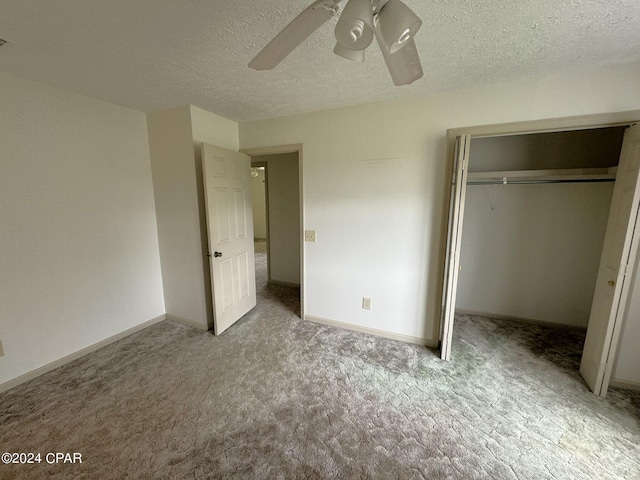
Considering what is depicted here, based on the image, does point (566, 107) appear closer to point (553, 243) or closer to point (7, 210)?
point (553, 243)

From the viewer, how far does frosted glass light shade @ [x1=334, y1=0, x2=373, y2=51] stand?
2.69 feet

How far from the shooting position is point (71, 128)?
7.02ft

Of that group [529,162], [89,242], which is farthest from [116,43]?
[529,162]

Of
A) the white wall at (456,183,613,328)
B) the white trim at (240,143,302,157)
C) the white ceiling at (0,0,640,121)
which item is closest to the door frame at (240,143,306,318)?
the white trim at (240,143,302,157)

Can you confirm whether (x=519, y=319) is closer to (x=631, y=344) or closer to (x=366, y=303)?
(x=631, y=344)

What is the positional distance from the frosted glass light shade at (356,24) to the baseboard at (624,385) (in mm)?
2940

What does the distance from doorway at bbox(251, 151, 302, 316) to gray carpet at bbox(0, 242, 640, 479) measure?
1.80 meters

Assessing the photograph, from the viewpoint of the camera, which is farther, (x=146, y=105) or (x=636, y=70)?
(x=146, y=105)

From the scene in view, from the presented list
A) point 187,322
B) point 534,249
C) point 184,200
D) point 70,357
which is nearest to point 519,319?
point 534,249

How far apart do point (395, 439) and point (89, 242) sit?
2964 mm

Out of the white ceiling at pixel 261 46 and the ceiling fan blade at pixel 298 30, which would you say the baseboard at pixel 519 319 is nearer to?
the white ceiling at pixel 261 46

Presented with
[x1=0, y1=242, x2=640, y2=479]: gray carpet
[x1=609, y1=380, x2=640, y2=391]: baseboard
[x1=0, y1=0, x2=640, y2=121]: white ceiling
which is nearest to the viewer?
[x1=0, y1=0, x2=640, y2=121]: white ceiling

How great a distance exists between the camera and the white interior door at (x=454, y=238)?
1958mm

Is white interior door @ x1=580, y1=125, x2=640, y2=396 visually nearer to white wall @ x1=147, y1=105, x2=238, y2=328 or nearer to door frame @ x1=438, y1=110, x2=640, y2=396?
door frame @ x1=438, y1=110, x2=640, y2=396
